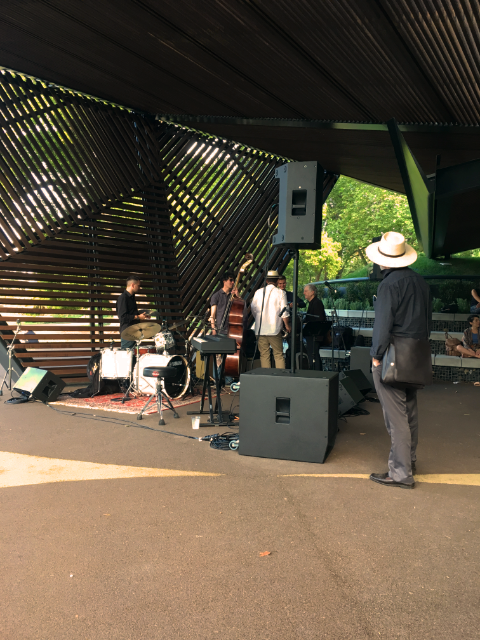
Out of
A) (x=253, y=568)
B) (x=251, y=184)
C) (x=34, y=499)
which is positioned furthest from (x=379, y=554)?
(x=251, y=184)

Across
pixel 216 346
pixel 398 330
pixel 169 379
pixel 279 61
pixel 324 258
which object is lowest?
pixel 169 379

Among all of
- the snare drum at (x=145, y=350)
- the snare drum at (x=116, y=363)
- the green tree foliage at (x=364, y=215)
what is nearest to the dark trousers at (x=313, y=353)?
the snare drum at (x=145, y=350)

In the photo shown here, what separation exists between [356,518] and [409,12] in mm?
4091

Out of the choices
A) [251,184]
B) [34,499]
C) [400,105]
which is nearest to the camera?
[34,499]

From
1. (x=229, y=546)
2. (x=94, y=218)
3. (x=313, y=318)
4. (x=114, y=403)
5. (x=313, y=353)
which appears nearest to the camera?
(x=229, y=546)

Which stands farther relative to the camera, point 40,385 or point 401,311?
point 40,385

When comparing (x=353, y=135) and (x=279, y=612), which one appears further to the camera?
(x=353, y=135)

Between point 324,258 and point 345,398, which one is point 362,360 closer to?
point 345,398

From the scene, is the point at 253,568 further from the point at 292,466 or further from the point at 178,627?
the point at 292,466

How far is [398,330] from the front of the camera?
3.69 metres

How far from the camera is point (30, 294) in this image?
7652mm

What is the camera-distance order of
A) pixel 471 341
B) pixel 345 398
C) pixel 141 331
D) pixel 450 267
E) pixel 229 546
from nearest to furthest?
pixel 229 546
pixel 345 398
pixel 141 331
pixel 471 341
pixel 450 267

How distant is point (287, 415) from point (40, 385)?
372 cm

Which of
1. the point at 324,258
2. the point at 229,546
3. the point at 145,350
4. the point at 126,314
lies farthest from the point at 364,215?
the point at 229,546
